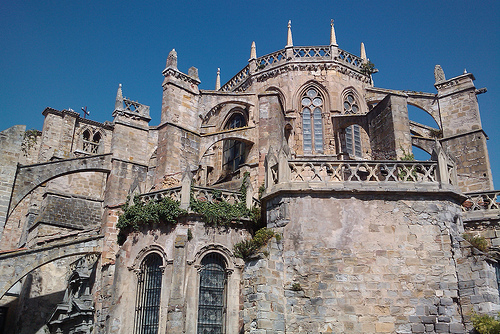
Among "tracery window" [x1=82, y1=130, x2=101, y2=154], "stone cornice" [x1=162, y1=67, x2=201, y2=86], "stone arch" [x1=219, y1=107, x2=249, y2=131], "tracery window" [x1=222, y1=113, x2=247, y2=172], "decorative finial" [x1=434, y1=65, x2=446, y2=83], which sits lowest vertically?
"tracery window" [x1=222, y1=113, x2=247, y2=172]

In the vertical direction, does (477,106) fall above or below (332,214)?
above

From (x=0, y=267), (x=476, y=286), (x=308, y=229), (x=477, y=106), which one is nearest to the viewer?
(x=476, y=286)

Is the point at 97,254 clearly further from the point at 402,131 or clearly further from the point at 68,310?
the point at 402,131

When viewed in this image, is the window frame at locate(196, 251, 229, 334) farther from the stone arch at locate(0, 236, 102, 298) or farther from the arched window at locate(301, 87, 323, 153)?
the arched window at locate(301, 87, 323, 153)

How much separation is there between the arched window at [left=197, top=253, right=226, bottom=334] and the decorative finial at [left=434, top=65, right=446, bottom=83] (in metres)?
13.8

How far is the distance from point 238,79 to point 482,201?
15345 mm

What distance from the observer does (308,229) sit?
13.4m

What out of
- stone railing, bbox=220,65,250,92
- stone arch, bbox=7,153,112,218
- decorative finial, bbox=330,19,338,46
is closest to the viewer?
stone arch, bbox=7,153,112,218

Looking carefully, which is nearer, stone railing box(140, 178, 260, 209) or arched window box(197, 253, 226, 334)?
arched window box(197, 253, 226, 334)

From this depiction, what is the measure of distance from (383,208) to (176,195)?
684 cm

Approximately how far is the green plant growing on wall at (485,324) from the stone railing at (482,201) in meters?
5.32

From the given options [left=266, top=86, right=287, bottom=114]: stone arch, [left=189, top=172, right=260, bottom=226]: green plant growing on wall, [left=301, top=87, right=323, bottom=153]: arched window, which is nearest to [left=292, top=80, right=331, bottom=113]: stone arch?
[left=301, top=87, right=323, bottom=153]: arched window

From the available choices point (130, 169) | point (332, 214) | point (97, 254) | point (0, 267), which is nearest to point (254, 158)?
point (130, 169)

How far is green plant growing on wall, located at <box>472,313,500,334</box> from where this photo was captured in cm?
1138
